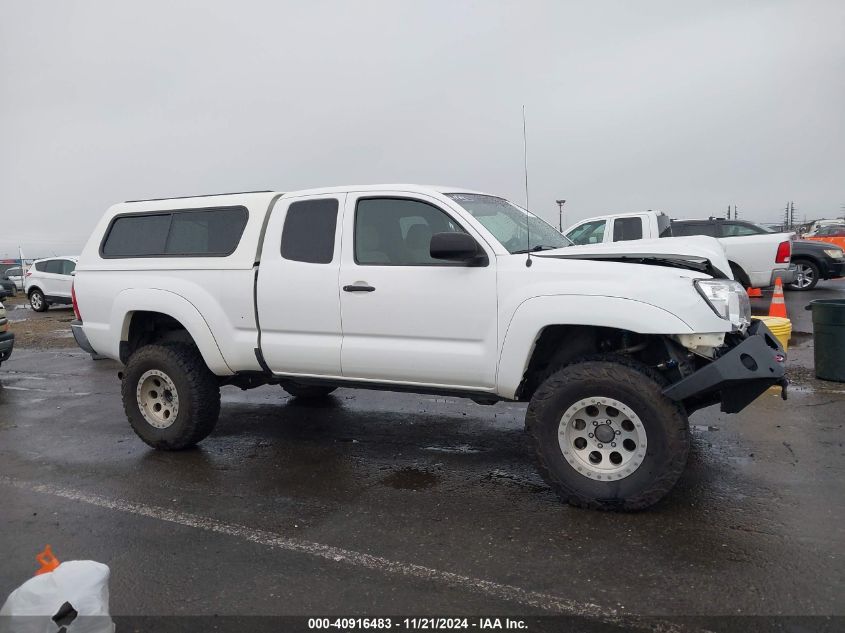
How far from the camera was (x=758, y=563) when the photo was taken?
10.9 ft

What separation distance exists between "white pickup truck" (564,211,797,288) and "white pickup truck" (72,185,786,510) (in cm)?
710

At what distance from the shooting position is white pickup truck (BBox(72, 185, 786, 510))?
386 cm

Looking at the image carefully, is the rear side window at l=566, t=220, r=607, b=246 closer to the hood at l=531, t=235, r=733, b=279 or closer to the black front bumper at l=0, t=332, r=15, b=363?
the hood at l=531, t=235, r=733, b=279

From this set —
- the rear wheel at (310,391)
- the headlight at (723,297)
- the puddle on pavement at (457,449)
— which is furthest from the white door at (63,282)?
the headlight at (723,297)

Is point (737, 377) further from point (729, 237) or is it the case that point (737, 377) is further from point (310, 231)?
point (729, 237)

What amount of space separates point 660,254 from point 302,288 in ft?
8.13

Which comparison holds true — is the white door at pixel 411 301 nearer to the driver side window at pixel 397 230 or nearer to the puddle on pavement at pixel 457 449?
the driver side window at pixel 397 230

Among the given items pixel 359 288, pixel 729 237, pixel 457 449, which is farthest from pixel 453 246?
pixel 729 237

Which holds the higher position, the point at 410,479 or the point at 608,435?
the point at 608,435

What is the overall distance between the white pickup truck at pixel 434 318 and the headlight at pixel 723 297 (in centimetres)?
1

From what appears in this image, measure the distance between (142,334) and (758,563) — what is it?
502 centimetres

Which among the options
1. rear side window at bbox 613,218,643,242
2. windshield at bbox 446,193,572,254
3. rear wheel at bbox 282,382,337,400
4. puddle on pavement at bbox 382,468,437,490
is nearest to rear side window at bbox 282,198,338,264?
windshield at bbox 446,193,572,254

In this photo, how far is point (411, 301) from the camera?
4.46m

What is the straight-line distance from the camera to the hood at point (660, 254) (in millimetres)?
4039
